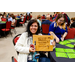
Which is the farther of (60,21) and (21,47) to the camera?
(60,21)

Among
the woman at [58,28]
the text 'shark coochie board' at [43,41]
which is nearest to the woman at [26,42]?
the text 'shark coochie board' at [43,41]

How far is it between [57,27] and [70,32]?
682 mm

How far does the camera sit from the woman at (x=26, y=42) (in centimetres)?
149

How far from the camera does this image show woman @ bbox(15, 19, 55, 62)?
1.49 m

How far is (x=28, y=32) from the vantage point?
168 centimetres

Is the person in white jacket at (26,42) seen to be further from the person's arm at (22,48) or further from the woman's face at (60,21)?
the woman's face at (60,21)

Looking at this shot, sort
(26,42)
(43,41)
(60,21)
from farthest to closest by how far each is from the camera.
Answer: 1. (60,21)
2. (26,42)
3. (43,41)

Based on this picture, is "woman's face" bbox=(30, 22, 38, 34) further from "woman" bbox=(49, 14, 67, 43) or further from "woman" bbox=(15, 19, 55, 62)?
"woman" bbox=(49, 14, 67, 43)

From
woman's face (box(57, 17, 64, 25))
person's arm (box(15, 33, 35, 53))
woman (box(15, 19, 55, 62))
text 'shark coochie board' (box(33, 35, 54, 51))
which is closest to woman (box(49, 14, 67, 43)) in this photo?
woman's face (box(57, 17, 64, 25))

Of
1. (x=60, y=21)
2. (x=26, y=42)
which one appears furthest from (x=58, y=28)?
(x=26, y=42)

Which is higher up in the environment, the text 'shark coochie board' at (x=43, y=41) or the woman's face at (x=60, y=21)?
the woman's face at (x=60, y=21)

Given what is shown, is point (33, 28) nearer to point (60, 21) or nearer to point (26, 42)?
point (26, 42)

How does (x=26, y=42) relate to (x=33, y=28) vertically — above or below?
below

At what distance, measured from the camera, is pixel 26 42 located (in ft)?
5.30
